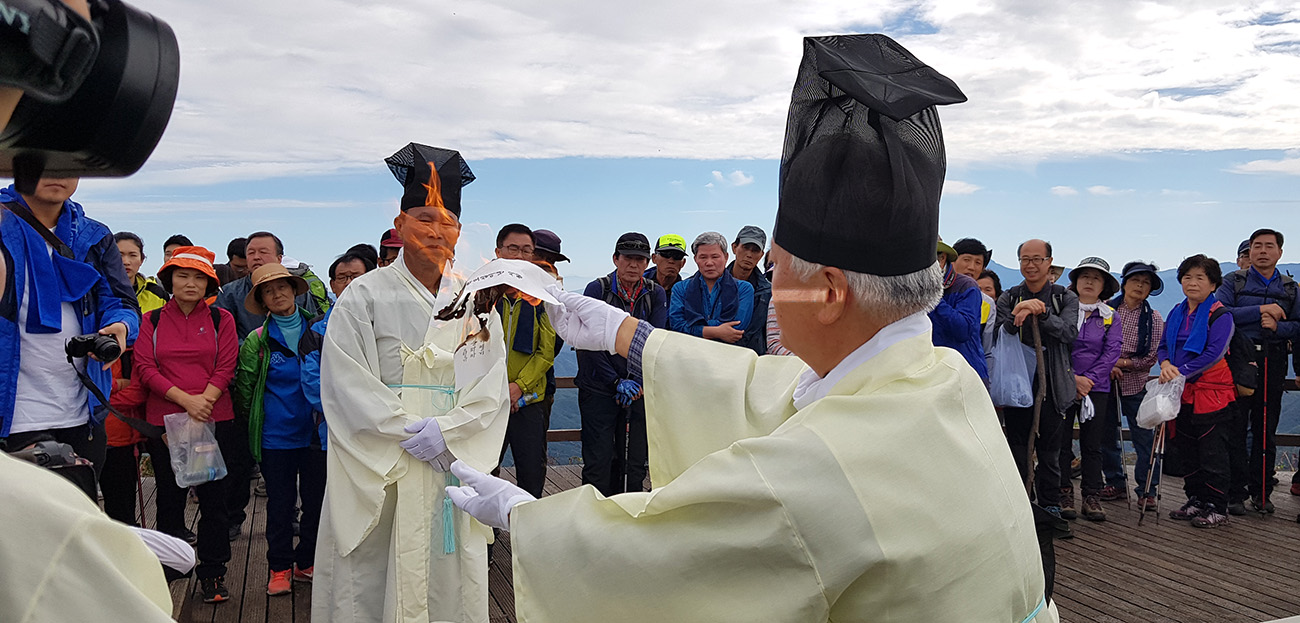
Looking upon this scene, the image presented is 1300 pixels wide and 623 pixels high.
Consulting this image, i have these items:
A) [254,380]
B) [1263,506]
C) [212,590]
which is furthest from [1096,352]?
[212,590]

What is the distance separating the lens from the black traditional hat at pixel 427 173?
3.59m

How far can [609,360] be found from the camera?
251 inches

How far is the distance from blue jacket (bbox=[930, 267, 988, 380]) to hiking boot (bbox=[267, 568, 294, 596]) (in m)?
4.31

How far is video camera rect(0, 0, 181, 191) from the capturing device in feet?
2.53

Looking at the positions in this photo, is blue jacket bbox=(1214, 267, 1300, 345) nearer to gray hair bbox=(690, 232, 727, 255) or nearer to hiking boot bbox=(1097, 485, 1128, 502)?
hiking boot bbox=(1097, 485, 1128, 502)

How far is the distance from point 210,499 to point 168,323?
3.45ft

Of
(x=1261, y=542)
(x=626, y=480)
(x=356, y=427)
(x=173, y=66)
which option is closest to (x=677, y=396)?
(x=173, y=66)

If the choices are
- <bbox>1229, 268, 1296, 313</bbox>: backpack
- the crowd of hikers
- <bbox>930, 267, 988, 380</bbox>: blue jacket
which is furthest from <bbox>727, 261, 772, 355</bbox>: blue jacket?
<bbox>1229, 268, 1296, 313</bbox>: backpack

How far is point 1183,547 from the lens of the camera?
20.9 feet

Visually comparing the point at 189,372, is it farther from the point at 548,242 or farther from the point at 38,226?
the point at 548,242

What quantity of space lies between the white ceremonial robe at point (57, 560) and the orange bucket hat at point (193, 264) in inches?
169

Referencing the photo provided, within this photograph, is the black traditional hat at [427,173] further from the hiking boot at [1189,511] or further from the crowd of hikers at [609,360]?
the hiking boot at [1189,511]

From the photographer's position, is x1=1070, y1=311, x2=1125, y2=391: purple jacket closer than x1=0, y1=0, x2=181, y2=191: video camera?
No

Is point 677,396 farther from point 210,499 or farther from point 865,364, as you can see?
point 210,499
